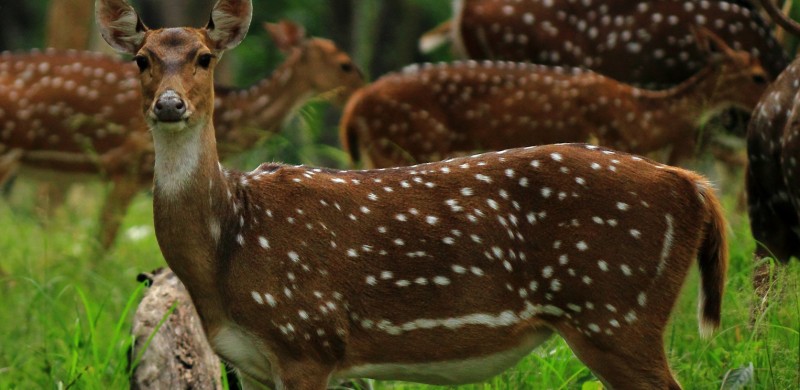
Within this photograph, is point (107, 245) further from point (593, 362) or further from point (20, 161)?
point (593, 362)

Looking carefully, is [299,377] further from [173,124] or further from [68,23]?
[68,23]

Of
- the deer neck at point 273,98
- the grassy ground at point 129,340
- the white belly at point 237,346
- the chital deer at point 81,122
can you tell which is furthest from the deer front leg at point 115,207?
the white belly at point 237,346

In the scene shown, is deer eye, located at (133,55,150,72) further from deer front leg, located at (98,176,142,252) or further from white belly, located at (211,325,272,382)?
deer front leg, located at (98,176,142,252)

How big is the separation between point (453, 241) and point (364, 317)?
421 millimetres

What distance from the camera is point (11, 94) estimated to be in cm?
912

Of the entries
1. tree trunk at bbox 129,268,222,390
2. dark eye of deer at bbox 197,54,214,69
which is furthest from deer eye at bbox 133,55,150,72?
tree trunk at bbox 129,268,222,390

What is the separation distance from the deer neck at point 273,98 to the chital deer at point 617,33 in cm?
133

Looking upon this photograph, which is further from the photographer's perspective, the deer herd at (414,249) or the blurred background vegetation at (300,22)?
the blurred background vegetation at (300,22)

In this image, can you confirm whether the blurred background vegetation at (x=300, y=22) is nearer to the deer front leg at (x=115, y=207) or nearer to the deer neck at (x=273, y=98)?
the deer neck at (x=273, y=98)

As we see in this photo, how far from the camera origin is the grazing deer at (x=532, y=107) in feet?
27.0

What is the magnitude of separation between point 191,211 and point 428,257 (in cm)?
86

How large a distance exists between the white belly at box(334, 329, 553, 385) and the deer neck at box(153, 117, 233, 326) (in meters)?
0.58

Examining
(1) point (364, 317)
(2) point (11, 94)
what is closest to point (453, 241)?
(1) point (364, 317)

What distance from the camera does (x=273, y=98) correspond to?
9.80 m
